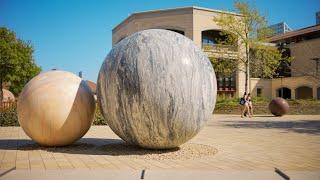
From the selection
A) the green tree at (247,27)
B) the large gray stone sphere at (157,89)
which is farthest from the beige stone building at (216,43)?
the large gray stone sphere at (157,89)

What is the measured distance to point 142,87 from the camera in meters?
8.27

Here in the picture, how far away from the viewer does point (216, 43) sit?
179 feet

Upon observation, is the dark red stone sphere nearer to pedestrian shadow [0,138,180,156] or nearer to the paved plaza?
the paved plaza

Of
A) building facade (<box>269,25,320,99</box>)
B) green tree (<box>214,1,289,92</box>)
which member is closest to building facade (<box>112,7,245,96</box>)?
building facade (<box>269,25,320,99</box>)

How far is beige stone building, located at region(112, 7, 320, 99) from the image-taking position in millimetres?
51781

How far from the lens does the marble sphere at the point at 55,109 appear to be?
944 cm

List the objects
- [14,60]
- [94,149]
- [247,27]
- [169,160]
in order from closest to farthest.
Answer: [169,160]
[94,149]
[247,27]
[14,60]

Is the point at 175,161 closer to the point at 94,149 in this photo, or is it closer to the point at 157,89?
the point at 157,89

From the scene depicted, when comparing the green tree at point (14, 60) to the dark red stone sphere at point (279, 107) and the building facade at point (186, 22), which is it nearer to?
the building facade at point (186, 22)

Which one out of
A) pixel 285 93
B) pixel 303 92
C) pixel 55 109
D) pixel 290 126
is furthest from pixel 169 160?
pixel 285 93

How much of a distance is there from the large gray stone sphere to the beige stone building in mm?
37858

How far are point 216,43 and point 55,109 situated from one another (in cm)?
4683

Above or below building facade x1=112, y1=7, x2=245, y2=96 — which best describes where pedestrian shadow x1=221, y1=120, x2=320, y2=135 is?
below

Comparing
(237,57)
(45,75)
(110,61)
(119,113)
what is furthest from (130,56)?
(237,57)
